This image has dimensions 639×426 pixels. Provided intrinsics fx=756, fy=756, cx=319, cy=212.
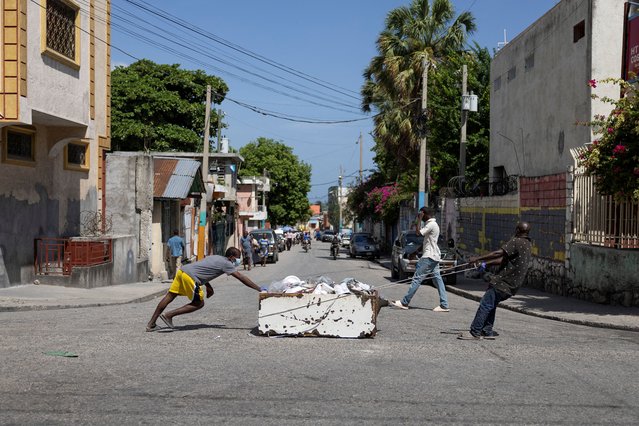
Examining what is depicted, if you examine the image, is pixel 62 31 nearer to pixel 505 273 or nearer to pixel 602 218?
pixel 505 273

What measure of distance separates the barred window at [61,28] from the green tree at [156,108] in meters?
28.6

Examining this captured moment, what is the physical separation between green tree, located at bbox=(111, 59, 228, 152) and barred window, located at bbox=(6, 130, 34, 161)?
29.4 m

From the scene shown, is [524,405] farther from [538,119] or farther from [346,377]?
[538,119]

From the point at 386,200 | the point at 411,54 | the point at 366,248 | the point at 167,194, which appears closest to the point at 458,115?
the point at 411,54

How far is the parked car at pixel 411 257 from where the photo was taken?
2362 centimetres

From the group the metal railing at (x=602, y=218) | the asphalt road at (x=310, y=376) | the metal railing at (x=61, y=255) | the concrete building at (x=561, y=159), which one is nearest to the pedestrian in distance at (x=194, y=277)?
the asphalt road at (x=310, y=376)

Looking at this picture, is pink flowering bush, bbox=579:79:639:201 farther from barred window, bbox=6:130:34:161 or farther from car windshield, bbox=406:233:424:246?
barred window, bbox=6:130:34:161

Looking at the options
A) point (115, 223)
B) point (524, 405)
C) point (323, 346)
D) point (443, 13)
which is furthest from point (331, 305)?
point (443, 13)

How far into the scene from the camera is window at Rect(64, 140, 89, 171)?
2056cm

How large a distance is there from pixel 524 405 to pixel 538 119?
18.0 meters

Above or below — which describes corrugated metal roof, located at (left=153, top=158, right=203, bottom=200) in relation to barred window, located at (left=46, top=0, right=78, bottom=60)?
below

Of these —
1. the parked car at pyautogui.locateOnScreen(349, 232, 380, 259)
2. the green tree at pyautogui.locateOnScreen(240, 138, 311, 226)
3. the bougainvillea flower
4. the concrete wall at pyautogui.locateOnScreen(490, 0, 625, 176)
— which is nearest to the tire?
the concrete wall at pyautogui.locateOnScreen(490, 0, 625, 176)

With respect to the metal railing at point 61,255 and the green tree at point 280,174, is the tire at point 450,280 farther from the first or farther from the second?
the green tree at point 280,174

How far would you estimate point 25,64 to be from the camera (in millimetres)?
16109
